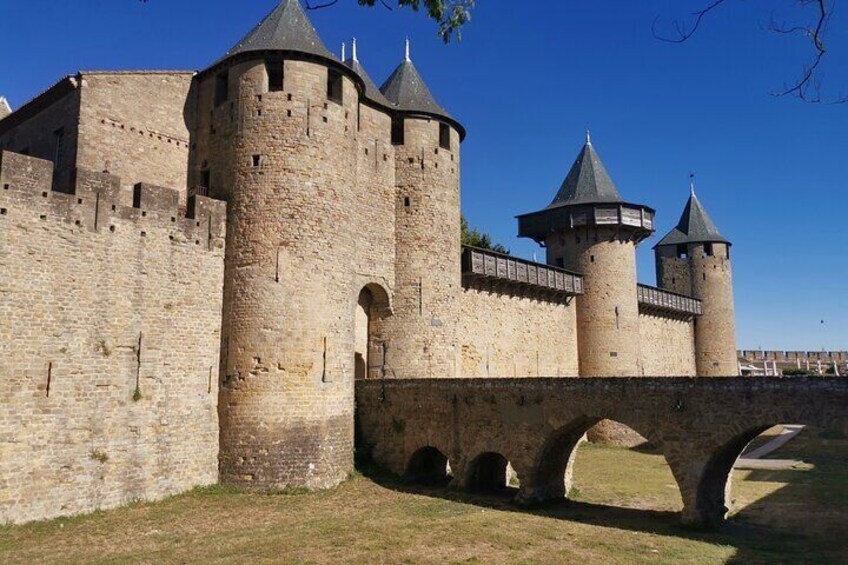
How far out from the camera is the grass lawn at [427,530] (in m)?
11.0

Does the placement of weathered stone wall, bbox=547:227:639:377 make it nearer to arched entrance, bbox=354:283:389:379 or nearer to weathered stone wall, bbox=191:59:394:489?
arched entrance, bbox=354:283:389:379

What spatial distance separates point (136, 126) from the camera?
16.6m

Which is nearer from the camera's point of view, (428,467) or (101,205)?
(101,205)

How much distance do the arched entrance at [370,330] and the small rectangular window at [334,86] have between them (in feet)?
17.5

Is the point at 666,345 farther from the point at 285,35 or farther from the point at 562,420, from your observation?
the point at 285,35

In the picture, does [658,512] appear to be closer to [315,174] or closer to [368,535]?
[368,535]

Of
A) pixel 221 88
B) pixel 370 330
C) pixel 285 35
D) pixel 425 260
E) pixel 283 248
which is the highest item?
pixel 285 35

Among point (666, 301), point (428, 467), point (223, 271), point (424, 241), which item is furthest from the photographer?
point (666, 301)

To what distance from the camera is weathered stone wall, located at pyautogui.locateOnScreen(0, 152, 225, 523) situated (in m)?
12.6

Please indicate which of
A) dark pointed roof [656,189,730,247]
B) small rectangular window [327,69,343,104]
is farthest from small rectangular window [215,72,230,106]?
dark pointed roof [656,189,730,247]

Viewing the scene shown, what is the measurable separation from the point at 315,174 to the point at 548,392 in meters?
7.61

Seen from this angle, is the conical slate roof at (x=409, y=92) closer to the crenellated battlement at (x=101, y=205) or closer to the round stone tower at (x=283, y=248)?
the round stone tower at (x=283, y=248)

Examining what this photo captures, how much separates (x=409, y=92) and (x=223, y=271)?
907 cm

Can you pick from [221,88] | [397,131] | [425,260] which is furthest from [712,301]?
[221,88]
